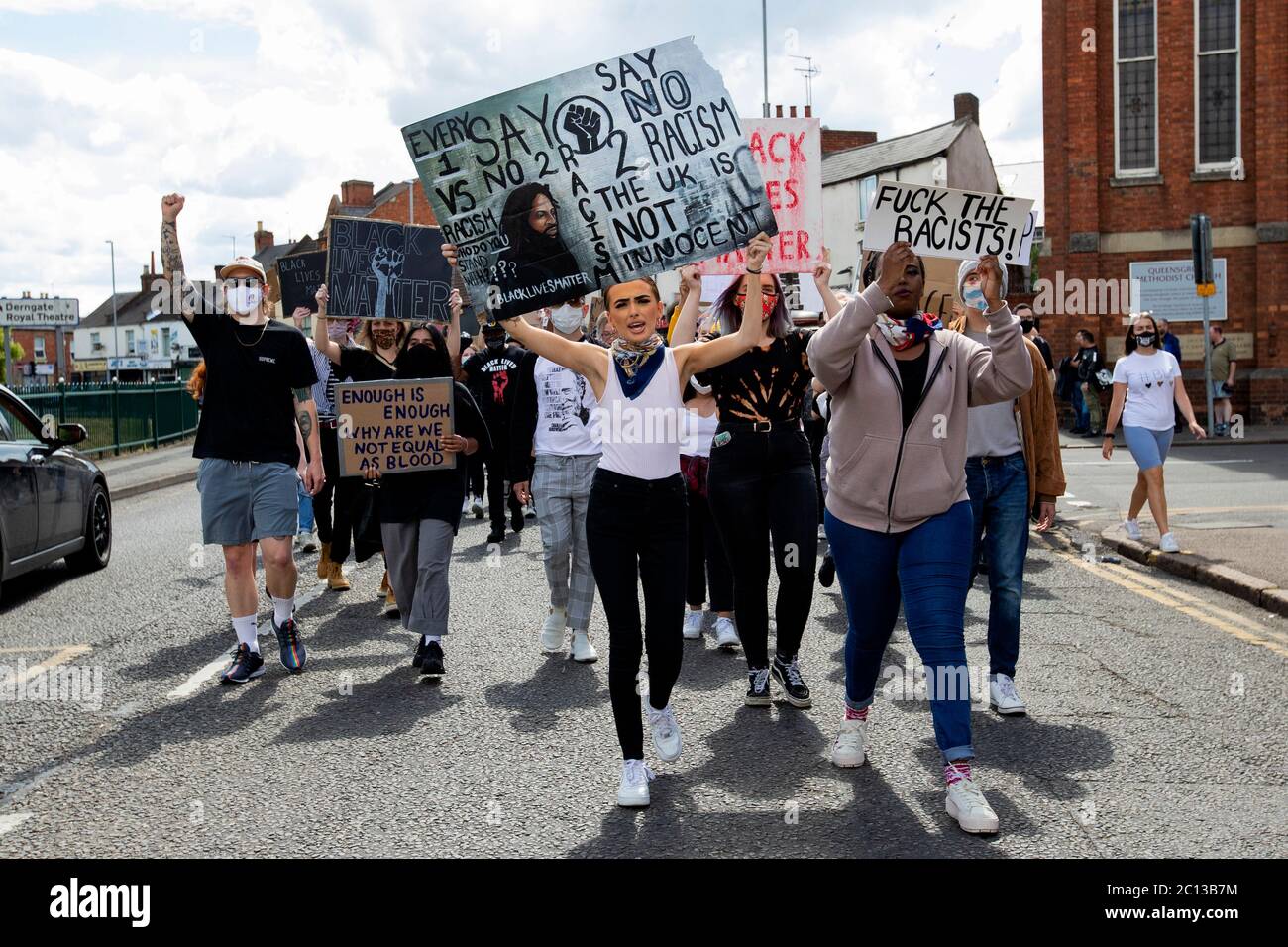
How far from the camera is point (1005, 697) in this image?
605cm

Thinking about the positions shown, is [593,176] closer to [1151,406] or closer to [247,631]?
[247,631]

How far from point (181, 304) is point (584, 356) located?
105 inches

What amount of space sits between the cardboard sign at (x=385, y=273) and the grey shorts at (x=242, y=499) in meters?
1.29

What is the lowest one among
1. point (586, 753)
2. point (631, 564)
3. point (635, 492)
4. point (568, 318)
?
point (586, 753)

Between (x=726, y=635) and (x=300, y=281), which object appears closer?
(x=726, y=635)

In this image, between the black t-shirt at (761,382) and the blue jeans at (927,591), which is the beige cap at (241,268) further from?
the blue jeans at (927,591)

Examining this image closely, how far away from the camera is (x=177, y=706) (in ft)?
21.1

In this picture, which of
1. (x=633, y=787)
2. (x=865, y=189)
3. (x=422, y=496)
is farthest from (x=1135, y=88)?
(x=633, y=787)

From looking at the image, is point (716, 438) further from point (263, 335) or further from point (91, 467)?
point (91, 467)

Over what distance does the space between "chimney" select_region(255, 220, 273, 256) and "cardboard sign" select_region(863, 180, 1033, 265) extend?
321ft

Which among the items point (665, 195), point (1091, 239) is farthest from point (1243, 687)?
point (1091, 239)

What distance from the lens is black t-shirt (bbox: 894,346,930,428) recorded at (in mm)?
4828

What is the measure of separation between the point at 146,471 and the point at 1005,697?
19766mm

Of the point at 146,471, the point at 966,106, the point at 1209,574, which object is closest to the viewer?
the point at 1209,574
